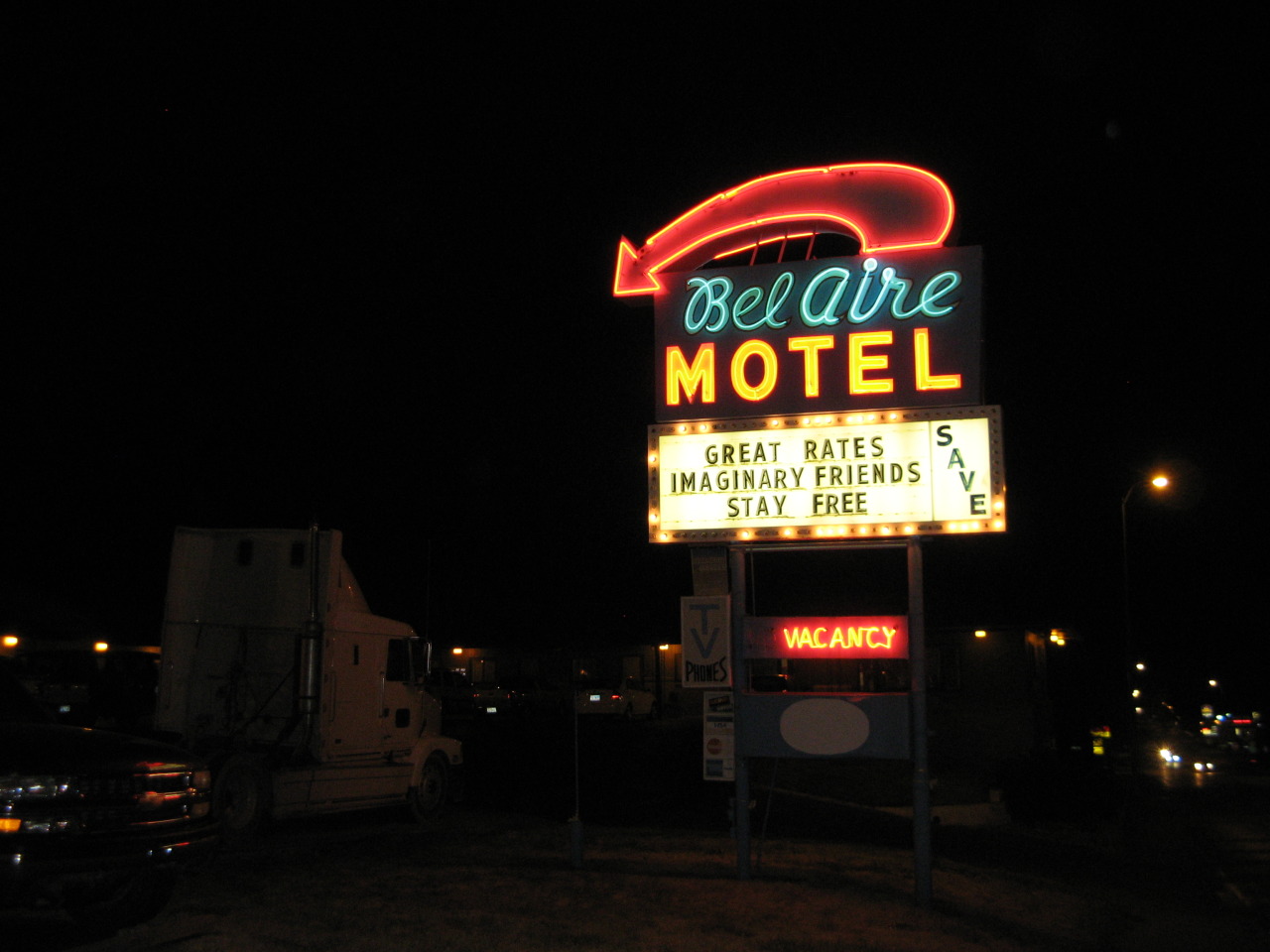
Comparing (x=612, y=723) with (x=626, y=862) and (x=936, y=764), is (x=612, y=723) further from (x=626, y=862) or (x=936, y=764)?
(x=626, y=862)

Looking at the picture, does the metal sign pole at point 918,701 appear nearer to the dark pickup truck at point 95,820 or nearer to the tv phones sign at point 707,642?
the tv phones sign at point 707,642

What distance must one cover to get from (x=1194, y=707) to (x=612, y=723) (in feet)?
290

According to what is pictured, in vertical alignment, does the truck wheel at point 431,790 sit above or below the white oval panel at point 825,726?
below

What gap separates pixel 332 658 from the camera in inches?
567

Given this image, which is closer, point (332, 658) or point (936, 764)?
point (332, 658)

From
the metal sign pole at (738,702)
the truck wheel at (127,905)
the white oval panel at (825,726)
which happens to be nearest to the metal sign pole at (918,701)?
the white oval panel at (825,726)

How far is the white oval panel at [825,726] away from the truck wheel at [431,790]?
7669mm

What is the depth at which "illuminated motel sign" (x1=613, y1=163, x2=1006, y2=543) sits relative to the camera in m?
10.2

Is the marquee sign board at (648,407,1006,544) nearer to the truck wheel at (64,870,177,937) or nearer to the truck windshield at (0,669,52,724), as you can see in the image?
the truck wheel at (64,870,177,937)

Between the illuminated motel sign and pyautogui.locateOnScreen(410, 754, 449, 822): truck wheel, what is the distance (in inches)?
290

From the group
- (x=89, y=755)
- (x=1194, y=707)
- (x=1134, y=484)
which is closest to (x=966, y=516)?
(x=89, y=755)

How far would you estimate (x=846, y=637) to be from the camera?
1000cm

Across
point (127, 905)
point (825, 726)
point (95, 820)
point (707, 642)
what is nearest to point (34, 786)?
point (95, 820)

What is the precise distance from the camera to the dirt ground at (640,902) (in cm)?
773
